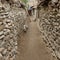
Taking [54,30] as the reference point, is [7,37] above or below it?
above

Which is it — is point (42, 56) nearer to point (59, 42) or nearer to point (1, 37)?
point (59, 42)

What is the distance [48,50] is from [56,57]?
120 centimetres

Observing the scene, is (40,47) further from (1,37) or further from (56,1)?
(1,37)

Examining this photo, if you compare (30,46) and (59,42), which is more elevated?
(59,42)

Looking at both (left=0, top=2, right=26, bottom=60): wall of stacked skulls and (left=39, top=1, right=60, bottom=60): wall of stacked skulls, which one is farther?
(left=39, top=1, right=60, bottom=60): wall of stacked skulls

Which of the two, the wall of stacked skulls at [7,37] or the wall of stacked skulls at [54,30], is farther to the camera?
the wall of stacked skulls at [54,30]

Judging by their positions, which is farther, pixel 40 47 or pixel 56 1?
pixel 40 47

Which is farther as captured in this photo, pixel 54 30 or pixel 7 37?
pixel 54 30

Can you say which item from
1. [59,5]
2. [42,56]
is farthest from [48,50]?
[59,5]

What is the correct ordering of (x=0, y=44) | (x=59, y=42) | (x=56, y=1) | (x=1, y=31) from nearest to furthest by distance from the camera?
1. (x=0, y=44)
2. (x=1, y=31)
3. (x=59, y=42)
4. (x=56, y=1)

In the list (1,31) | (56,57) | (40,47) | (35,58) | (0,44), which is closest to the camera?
(0,44)

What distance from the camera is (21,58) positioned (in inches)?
233

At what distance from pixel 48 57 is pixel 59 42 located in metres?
1.18

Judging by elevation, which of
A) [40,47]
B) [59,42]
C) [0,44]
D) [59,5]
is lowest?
[40,47]
